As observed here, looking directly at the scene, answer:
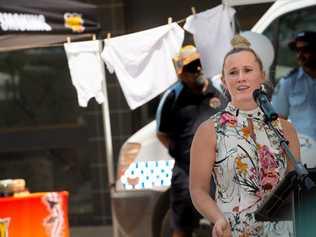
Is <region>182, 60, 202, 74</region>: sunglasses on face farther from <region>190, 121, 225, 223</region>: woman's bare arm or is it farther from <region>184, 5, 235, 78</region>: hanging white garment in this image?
<region>190, 121, 225, 223</region>: woman's bare arm

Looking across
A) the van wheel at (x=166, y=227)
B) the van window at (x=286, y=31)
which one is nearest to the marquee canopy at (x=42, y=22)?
the van window at (x=286, y=31)

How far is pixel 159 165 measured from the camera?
257 inches

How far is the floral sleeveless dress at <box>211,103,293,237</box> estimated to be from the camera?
3059mm

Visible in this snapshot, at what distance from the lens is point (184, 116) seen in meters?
5.98

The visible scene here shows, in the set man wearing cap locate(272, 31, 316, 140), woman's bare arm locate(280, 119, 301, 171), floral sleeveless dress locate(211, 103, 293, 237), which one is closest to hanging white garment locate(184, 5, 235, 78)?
man wearing cap locate(272, 31, 316, 140)

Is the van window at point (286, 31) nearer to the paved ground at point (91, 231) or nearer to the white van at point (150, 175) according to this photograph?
the white van at point (150, 175)

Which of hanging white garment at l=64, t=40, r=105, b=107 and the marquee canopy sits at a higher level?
the marquee canopy

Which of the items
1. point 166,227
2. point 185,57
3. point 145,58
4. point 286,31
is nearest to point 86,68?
point 145,58

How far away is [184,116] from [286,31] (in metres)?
1.36

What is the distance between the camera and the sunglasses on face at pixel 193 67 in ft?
19.4

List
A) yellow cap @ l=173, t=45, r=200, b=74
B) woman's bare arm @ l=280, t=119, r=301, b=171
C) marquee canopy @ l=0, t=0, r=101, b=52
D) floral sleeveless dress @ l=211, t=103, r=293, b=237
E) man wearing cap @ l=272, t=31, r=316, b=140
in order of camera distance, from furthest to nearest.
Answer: yellow cap @ l=173, t=45, r=200, b=74 → man wearing cap @ l=272, t=31, r=316, b=140 → marquee canopy @ l=0, t=0, r=101, b=52 → woman's bare arm @ l=280, t=119, r=301, b=171 → floral sleeveless dress @ l=211, t=103, r=293, b=237

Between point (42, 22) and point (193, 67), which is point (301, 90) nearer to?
point (193, 67)

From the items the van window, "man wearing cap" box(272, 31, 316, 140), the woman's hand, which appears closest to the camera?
the woman's hand

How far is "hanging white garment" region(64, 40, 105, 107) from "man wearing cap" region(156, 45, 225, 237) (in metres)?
0.61
